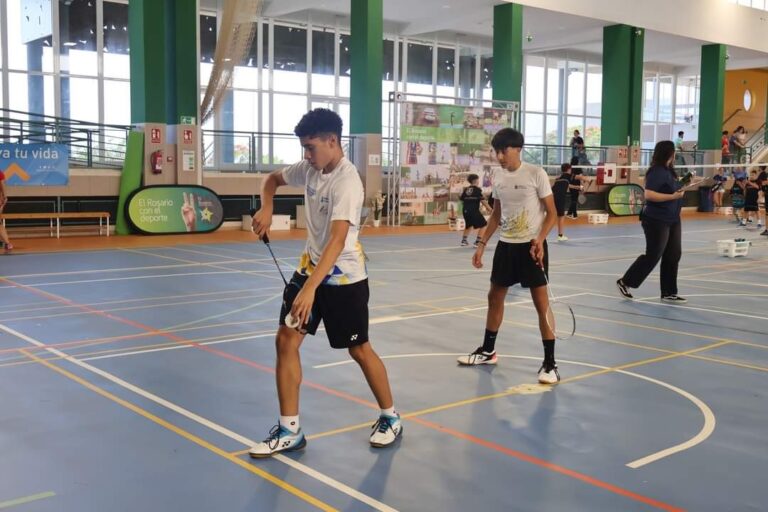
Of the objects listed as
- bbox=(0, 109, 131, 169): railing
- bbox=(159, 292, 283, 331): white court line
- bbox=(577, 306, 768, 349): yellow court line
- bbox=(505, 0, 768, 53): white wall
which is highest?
bbox=(505, 0, 768, 53): white wall

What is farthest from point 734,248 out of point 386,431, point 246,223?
point 386,431

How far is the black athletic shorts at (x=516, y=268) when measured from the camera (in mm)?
6500

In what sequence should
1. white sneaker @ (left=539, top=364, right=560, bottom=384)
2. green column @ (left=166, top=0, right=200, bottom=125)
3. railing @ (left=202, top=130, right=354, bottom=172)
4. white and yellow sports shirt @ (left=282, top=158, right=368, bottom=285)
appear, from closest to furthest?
white and yellow sports shirt @ (left=282, top=158, right=368, bottom=285) < white sneaker @ (left=539, top=364, right=560, bottom=384) < green column @ (left=166, top=0, right=200, bottom=125) < railing @ (left=202, top=130, right=354, bottom=172)

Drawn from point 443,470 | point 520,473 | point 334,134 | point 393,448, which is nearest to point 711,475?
point 520,473

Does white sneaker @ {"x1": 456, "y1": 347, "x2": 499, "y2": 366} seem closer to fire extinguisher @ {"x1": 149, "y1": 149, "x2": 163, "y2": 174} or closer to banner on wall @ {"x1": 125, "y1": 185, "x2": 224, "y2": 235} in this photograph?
banner on wall @ {"x1": 125, "y1": 185, "x2": 224, "y2": 235}

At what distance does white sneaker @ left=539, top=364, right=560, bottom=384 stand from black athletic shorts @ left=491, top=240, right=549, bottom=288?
2.10 ft

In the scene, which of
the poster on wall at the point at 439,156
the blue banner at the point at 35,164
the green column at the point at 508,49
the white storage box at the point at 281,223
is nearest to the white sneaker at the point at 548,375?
the blue banner at the point at 35,164

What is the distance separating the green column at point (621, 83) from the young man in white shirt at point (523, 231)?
2655 centimetres

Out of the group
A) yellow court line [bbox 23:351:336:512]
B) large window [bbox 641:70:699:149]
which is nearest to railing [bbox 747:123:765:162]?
large window [bbox 641:70:699:149]

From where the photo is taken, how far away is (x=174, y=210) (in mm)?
20266

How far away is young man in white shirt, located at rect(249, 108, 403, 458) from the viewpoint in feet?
14.9

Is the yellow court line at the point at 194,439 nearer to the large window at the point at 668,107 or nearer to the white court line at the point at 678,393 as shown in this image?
the white court line at the point at 678,393

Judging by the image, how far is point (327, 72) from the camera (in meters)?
31.4

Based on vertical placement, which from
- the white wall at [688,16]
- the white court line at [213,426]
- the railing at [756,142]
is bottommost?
the white court line at [213,426]
